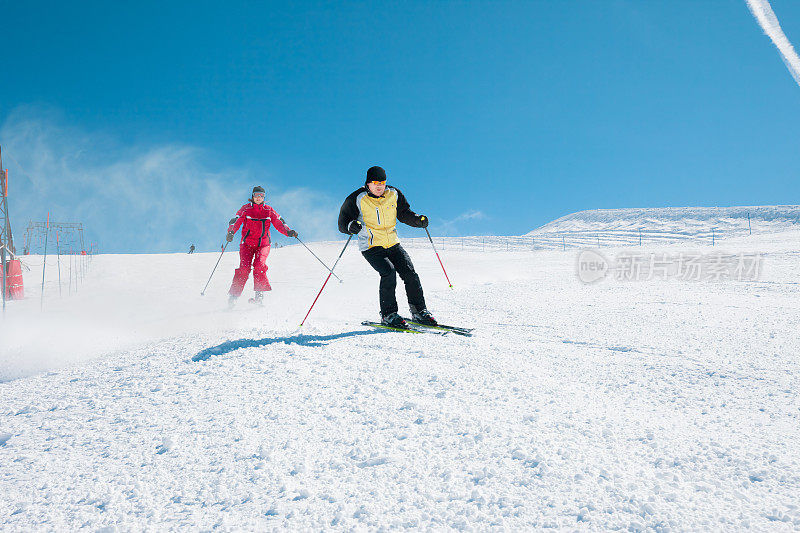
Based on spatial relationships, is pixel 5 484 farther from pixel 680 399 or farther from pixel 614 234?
pixel 614 234

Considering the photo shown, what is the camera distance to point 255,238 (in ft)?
24.7

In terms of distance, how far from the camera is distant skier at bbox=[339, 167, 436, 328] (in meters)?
4.89

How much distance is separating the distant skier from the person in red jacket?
106 inches

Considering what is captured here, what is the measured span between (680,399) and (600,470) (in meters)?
1.25

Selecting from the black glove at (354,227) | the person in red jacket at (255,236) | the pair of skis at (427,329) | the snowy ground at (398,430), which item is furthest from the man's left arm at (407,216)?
the person in red jacket at (255,236)

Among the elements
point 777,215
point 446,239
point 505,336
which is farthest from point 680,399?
point 777,215

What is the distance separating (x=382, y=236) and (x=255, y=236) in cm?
337

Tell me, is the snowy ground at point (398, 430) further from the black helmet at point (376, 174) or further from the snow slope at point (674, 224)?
the snow slope at point (674, 224)

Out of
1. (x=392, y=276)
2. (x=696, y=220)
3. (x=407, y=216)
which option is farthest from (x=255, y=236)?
(x=696, y=220)

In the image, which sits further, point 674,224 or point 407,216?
point 674,224

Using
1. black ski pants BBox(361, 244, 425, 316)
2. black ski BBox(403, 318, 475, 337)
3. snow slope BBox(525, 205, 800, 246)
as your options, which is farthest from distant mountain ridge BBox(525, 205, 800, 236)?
black ski BBox(403, 318, 475, 337)

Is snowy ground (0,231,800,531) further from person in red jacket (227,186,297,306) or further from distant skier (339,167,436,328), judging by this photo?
person in red jacket (227,186,297,306)

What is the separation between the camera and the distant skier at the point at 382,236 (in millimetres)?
4887

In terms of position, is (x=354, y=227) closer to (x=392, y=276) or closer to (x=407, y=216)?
(x=392, y=276)
